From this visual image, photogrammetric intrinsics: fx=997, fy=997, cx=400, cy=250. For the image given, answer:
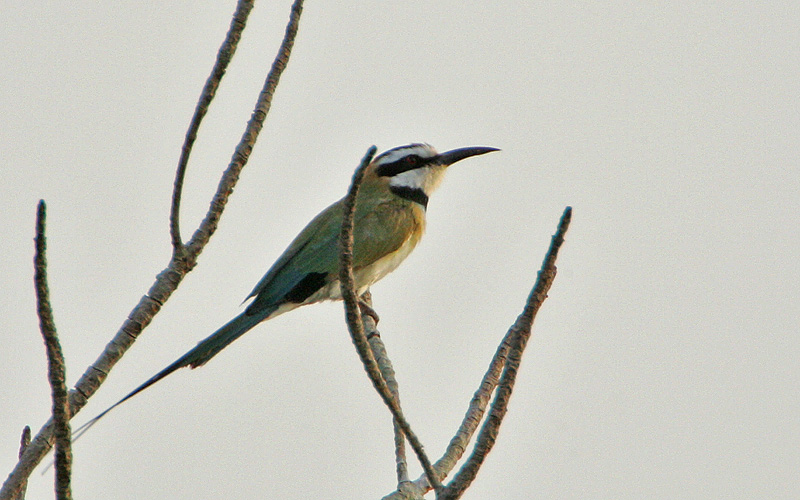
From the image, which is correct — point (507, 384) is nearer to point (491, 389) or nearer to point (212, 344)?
point (491, 389)

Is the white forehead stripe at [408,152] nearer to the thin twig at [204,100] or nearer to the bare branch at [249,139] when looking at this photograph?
the bare branch at [249,139]

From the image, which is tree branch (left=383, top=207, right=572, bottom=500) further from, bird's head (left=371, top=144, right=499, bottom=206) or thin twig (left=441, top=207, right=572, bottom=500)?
bird's head (left=371, top=144, right=499, bottom=206)

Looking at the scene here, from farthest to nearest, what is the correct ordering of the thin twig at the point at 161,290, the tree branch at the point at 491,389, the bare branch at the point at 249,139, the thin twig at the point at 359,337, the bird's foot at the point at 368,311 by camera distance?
1. the bird's foot at the point at 368,311
2. the bare branch at the point at 249,139
3. the thin twig at the point at 161,290
4. the thin twig at the point at 359,337
5. the tree branch at the point at 491,389

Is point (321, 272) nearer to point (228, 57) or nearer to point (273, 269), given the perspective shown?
point (273, 269)

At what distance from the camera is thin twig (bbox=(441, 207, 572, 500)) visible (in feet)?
8.94

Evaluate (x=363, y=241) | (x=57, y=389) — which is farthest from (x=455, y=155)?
(x=57, y=389)

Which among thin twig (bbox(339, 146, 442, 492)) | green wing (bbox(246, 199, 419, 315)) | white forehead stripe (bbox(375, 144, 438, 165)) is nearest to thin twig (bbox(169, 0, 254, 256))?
thin twig (bbox(339, 146, 442, 492))

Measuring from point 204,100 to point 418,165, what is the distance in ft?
12.8

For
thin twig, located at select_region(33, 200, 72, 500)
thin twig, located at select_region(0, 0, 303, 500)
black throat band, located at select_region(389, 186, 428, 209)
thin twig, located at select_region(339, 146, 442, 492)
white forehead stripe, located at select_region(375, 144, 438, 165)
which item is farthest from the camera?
white forehead stripe, located at select_region(375, 144, 438, 165)

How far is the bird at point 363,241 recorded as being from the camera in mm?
5781

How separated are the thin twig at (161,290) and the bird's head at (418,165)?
326 cm

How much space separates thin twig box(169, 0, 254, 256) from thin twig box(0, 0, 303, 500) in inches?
3.7

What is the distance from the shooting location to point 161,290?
11.6 ft

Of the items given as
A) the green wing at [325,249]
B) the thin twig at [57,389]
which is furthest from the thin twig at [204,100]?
the green wing at [325,249]
